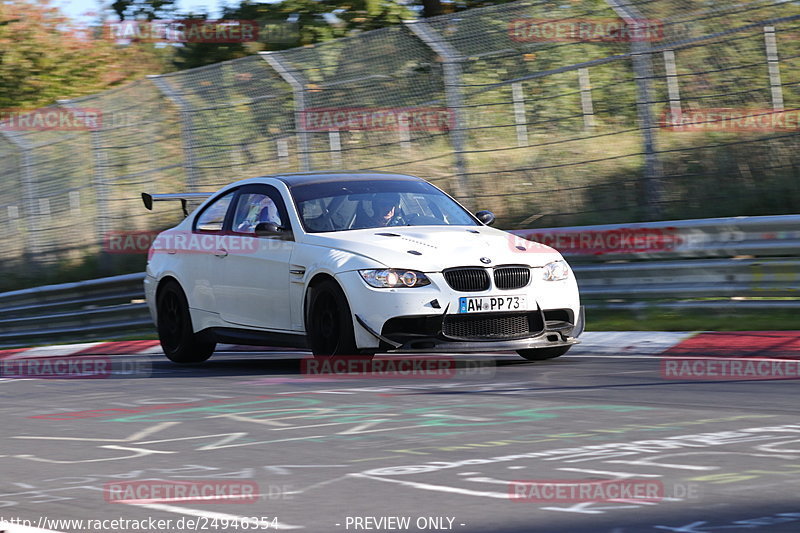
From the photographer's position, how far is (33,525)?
4.85 m

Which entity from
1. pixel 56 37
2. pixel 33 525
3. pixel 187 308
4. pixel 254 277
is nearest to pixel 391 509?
pixel 33 525

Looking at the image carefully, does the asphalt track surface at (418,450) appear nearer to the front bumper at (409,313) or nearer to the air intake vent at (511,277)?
the front bumper at (409,313)

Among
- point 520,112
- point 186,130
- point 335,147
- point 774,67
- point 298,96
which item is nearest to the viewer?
point 774,67

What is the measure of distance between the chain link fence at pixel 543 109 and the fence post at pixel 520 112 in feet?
0.05

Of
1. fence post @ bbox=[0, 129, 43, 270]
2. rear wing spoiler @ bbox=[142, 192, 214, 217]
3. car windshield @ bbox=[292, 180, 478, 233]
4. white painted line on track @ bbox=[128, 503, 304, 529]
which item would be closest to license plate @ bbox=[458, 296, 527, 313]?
car windshield @ bbox=[292, 180, 478, 233]

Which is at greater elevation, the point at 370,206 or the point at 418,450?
the point at 370,206

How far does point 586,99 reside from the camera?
14.0 meters

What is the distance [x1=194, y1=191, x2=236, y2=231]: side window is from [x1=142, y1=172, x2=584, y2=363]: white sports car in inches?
0.6

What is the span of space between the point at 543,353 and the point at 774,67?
503 centimetres

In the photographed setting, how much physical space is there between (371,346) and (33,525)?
4597 millimetres

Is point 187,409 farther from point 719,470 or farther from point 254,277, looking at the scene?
point 719,470

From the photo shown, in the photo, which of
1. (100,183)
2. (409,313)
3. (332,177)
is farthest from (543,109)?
(100,183)

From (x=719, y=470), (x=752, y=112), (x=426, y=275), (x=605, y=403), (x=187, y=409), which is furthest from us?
(x=752, y=112)

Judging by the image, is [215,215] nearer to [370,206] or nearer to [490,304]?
[370,206]
